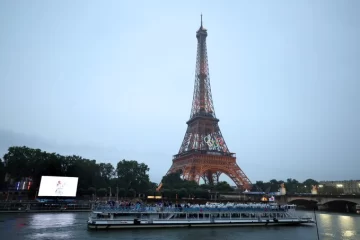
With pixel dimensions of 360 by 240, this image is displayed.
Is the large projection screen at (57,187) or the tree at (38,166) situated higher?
the tree at (38,166)

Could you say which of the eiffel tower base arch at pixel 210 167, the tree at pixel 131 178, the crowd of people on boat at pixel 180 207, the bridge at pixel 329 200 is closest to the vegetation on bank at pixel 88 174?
the tree at pixel 131 178

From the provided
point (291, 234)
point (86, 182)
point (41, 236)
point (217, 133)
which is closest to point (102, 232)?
point (41, 236)

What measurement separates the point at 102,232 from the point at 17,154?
48.2 m

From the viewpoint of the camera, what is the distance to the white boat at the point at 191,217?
116ft

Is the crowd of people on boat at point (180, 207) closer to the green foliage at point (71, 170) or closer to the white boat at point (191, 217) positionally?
the white boat at point (191, 217)

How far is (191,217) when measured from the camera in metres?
38.7

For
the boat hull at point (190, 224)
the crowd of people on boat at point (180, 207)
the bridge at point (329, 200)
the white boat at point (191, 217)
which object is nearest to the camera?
the boat hull at point (190, 224)

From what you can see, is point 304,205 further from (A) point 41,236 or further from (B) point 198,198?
(A) point 41,236

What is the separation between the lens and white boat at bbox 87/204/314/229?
3534 centimetres

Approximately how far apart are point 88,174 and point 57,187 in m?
18.2

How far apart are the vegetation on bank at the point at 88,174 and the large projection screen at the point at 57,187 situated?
8969 mm

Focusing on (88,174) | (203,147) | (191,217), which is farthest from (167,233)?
(203,147)

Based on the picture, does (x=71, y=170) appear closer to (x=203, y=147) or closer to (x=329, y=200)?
(x=203, y=147)

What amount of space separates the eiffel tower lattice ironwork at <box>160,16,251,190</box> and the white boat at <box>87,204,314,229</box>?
4013 centimetres
